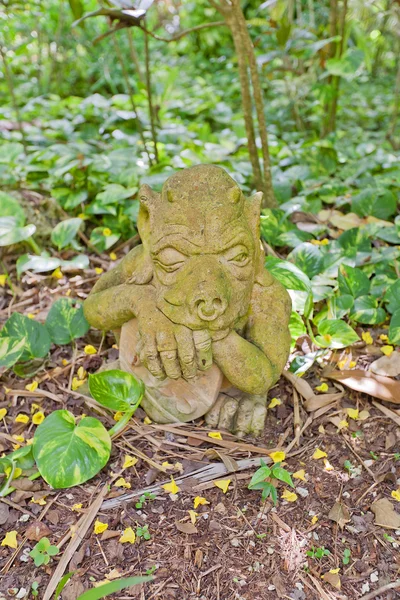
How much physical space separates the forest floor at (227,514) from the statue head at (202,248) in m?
0.56

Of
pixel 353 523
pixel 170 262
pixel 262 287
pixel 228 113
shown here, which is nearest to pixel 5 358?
pixel 170 262

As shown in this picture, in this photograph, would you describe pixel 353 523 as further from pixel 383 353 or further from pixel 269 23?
pixel 269 23

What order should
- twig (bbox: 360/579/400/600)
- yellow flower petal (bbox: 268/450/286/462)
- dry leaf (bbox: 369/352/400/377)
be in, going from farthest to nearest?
dry leaf (bbox: 369/352/400/377), yellow flower petal (bbox: 268/450/286/462), twig (bbox: 360/579/400/600)

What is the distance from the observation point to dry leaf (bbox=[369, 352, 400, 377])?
225cm

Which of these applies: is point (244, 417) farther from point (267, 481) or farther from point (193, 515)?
point (193, 515)

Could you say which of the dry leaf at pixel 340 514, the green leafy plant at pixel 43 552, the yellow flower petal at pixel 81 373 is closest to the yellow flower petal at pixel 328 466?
the dry leaf at pixel 340 514

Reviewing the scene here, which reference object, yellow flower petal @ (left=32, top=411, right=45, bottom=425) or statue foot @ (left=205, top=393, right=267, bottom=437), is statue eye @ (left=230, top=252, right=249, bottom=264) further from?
yellow flower petal @ (left=32, top=411, right=45, bottom=425)

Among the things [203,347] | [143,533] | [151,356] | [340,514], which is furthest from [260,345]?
[143,533]

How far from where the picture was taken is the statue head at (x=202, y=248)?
5.47 feet

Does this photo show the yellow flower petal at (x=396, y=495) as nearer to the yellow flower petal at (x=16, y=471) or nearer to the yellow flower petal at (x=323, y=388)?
the yellow flower petal at (x=323, y=388)

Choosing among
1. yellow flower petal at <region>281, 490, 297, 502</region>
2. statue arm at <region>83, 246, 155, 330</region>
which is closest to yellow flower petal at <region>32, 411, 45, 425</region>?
statue arm at <region>83, 246, 155, 330</region>

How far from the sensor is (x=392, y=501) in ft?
6.05

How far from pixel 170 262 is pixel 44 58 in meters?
5.16

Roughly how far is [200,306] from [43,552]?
34.7 inches
